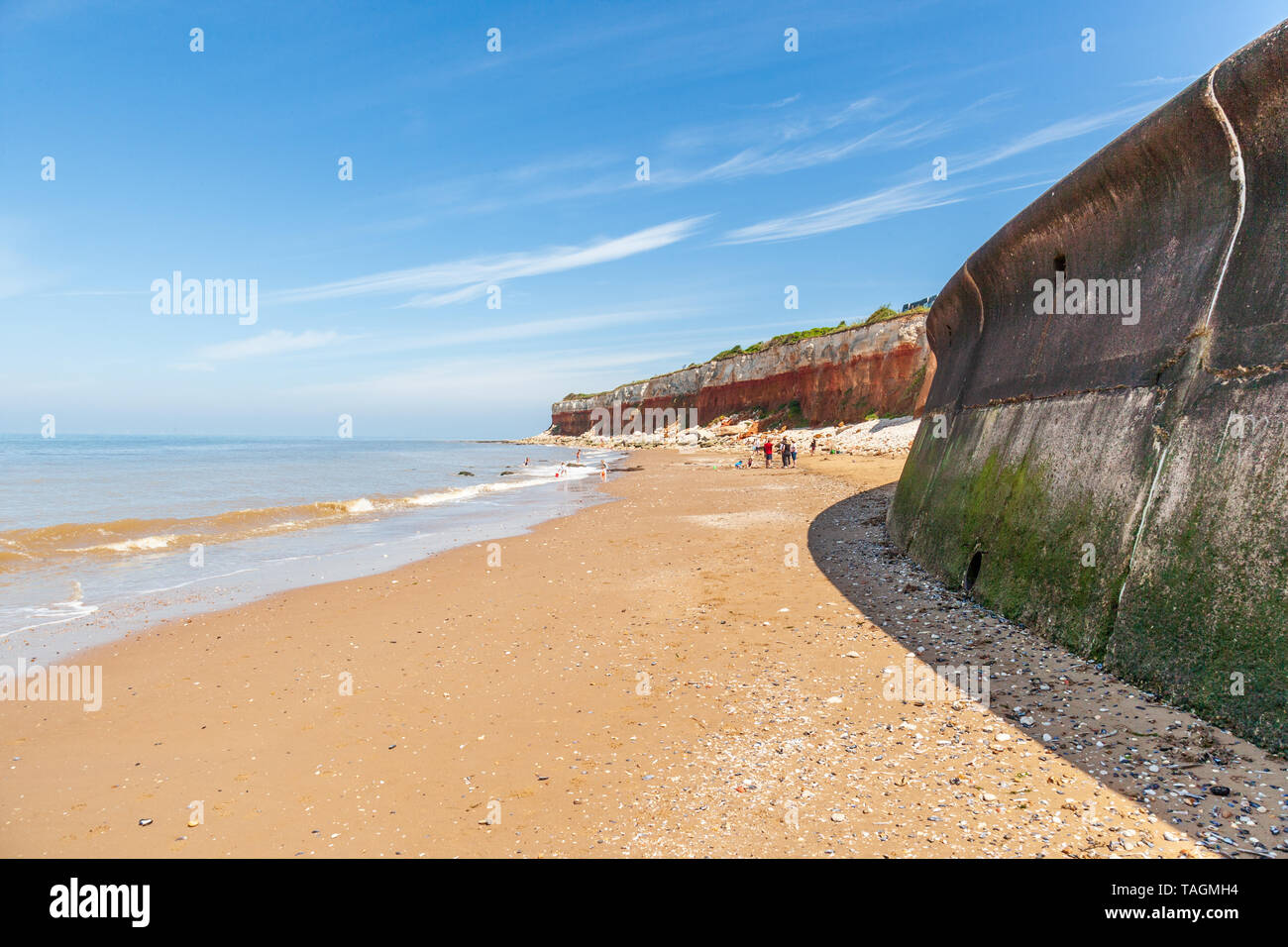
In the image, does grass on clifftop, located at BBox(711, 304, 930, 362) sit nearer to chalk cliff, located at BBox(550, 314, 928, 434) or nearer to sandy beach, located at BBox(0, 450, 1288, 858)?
chalk cliff, located at BBox(550, 314, 928, 434)

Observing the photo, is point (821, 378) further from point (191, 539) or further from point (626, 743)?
point (626, 743)

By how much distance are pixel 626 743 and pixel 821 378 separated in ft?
159

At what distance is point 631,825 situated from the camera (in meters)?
3.43

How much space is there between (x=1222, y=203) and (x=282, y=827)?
7415 mm

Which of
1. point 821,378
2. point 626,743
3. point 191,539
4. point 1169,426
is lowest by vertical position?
point 626,743

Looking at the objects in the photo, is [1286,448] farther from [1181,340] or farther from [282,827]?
[282,827]

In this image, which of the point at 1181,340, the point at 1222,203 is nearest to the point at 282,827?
the point at 1181,340

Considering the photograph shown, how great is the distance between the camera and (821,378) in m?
49.7

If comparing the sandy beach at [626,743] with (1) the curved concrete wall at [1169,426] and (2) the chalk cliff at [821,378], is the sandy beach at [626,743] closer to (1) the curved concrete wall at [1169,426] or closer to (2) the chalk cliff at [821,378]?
(1) the curved concrete wall at [1169,426]

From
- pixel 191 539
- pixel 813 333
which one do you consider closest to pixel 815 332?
pixel 813 333

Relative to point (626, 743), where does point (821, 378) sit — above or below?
above

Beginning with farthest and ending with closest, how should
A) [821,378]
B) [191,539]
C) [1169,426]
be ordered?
[821,378] → [191,539] → [1169,426]

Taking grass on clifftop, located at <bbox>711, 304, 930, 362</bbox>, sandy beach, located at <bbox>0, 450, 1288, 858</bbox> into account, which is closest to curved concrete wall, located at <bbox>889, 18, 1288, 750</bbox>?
sandy beach, located at <bbox>0, 450, 1288, 858</bbox>
